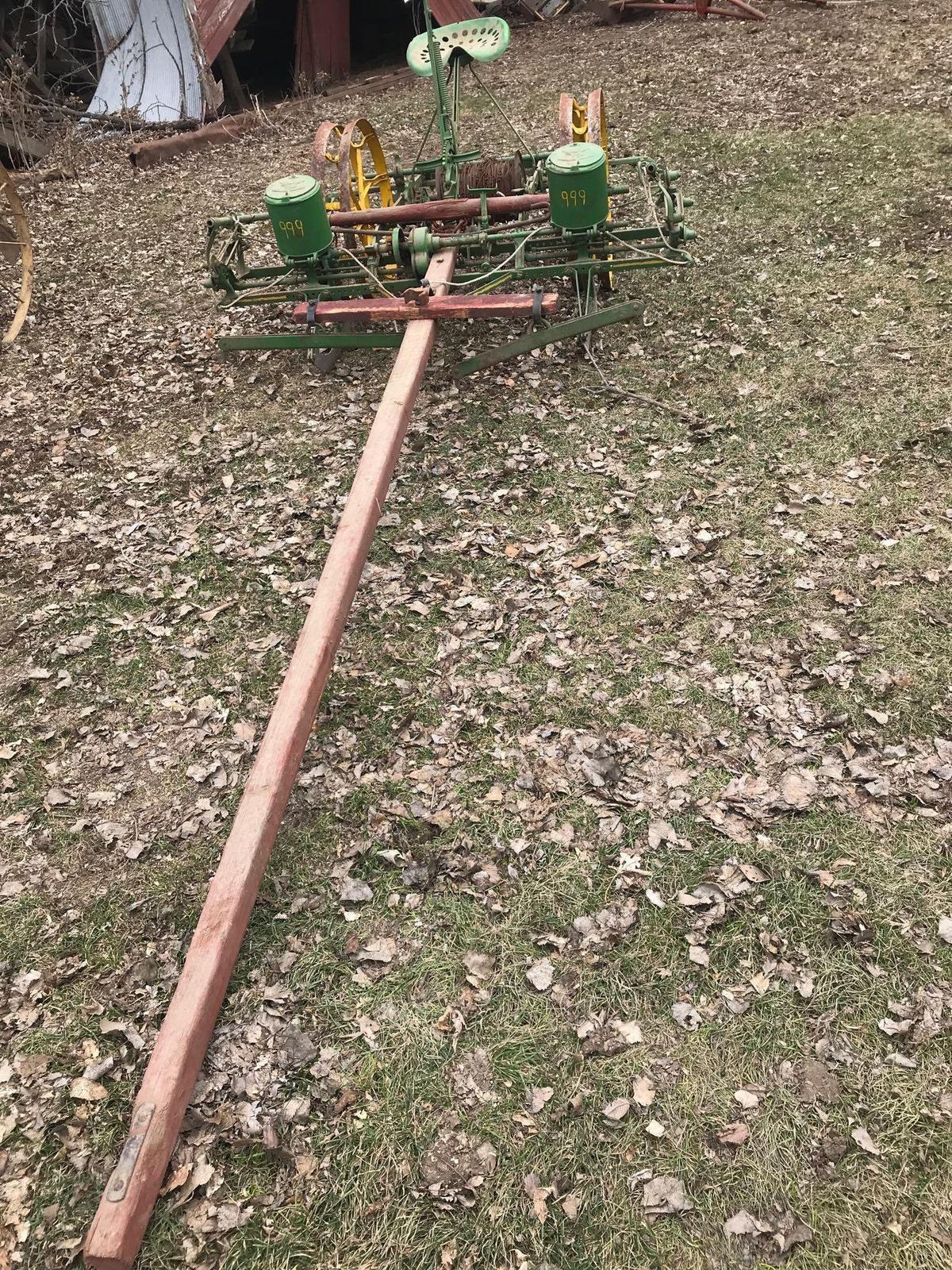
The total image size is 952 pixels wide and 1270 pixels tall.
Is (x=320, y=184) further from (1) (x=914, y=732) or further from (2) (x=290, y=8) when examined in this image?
(2) (x=290, y=8)

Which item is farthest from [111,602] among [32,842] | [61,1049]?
[61,1049]

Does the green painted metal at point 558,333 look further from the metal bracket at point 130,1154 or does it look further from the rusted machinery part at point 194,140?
the rusted machinery part at point 194,140

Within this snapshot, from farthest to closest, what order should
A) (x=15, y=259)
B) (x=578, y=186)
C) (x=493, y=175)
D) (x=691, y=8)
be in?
(x=691, y=8), (x=15, y=259), (x=493, y=175), (x=578, y=186)

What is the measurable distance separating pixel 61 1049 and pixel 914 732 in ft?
12.6

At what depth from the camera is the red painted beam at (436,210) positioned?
609 cm

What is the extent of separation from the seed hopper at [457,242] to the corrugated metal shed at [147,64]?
21.0 feet

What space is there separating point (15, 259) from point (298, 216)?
14.2 feet

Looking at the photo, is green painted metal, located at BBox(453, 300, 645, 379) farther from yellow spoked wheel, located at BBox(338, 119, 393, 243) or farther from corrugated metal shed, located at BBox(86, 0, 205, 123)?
corrugated metal shed, located at BBox(86, 0, 205, 123)

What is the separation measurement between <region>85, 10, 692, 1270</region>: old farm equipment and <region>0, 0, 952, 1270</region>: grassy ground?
56cm

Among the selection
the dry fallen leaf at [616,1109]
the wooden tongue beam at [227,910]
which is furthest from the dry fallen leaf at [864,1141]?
the wooden tongue beam at [227,910]

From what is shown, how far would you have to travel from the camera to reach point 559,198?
5426 mm

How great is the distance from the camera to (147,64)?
37.9ft

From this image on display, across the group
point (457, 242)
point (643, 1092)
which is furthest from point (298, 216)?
point (643, 1092)

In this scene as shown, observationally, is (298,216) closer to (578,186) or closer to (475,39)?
(578,186)
